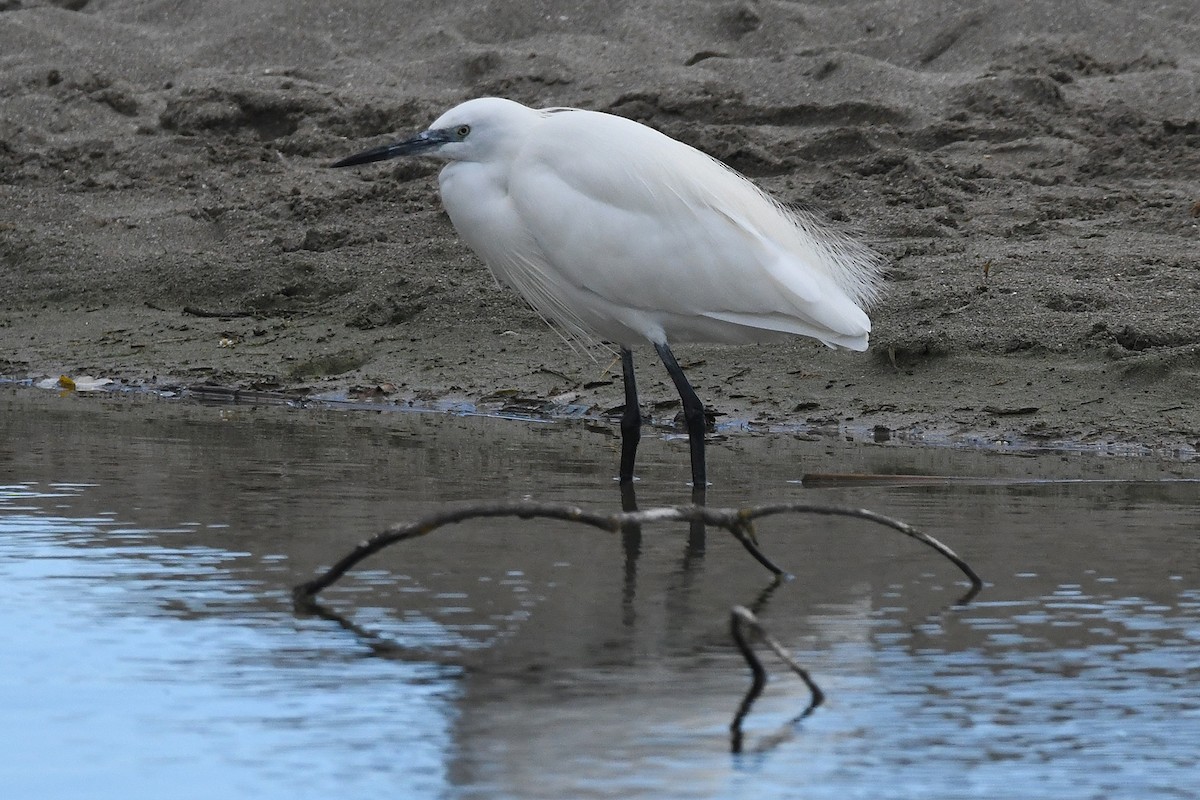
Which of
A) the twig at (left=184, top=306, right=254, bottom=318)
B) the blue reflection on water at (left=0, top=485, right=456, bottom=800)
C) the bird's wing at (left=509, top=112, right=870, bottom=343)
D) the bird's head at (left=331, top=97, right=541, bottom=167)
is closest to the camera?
the blue reflection on water at (left=0, top=485, right=456, bottom=800)

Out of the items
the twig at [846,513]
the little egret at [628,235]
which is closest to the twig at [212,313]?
the little egret at [628,235]

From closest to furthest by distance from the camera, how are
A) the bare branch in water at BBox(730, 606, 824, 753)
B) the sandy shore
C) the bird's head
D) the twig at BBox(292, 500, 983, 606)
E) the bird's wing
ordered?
the bare branch in water at BBox(730, 606, 824, 753), the twig at BBox(292, 500, 983, 606), the bird's wing, the bird's head, the sandy shore

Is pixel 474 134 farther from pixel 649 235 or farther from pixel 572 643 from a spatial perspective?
pixel 572 643

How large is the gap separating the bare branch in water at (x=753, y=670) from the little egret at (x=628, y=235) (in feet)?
8.42

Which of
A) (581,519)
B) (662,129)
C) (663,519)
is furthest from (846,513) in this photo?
(662,129)

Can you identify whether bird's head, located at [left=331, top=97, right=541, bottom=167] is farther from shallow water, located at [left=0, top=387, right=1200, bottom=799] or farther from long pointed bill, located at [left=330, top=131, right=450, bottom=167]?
shallow water, located at [left=0, top=387, right=1200, bottom=799]

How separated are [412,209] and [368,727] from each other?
654cm

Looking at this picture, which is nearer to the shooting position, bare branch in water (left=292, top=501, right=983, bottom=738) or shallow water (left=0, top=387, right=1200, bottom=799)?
shallow water (left=0, top=387, right=1200, bottom=799)

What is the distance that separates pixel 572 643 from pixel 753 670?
46 cm

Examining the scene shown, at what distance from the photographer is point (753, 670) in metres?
2.97

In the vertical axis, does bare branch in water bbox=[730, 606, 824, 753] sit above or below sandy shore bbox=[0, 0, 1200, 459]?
below

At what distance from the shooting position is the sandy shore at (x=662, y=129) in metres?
7.02

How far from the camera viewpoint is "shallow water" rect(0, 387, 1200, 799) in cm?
262

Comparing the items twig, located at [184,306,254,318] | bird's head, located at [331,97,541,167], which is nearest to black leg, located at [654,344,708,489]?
bird's head, located at [331,97,541,167]
